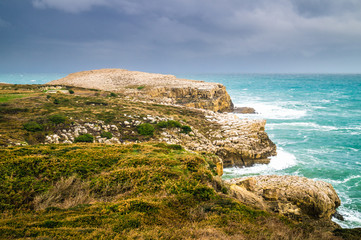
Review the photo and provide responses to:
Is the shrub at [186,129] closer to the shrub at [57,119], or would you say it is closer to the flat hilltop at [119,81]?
the shrub at [57,119]

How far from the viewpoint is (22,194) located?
7.41 meters

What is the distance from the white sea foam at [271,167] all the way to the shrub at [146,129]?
8.62 metres

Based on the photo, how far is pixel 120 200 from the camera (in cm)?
770

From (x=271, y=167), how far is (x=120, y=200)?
19918mm

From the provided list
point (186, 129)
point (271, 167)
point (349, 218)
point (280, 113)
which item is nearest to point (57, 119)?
point (186, 129)

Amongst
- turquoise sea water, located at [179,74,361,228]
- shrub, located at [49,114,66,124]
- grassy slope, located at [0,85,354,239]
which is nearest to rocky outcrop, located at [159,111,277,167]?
turquoise sea water, located at [179,74,361,228]

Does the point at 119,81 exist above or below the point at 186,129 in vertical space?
above

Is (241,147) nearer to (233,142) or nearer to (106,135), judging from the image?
(233,142)

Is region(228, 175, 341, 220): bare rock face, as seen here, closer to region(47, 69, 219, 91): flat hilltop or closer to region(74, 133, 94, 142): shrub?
region(74, 133, 94, 142): shrub

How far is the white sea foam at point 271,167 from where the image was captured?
2154cm

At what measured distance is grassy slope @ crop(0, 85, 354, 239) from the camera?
590 centimetres

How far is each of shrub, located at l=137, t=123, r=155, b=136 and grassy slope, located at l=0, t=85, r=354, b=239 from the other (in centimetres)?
867

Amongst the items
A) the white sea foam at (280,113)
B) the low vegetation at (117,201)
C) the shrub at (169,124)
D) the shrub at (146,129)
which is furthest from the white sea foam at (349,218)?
the white sea foam at (280,113)

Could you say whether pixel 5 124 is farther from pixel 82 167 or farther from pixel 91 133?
pixel 82 167
